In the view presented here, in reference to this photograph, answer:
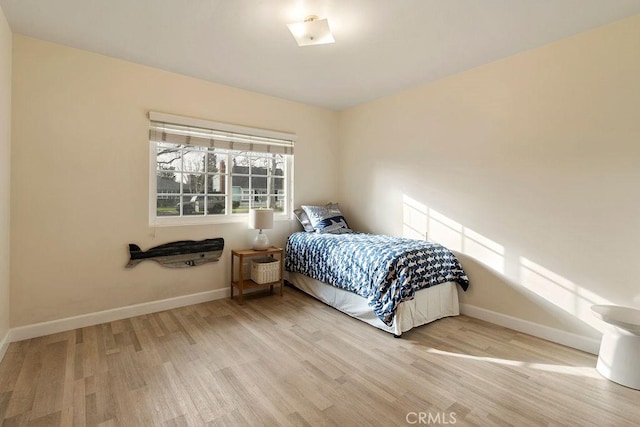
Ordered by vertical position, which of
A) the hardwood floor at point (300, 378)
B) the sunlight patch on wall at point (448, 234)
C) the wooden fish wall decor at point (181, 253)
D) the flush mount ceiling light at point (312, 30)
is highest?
the flush mount ceiling light at point (312, 30)

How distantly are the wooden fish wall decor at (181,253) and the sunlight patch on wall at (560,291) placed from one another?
3040mm

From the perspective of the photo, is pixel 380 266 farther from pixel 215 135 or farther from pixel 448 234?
pixel 215 135

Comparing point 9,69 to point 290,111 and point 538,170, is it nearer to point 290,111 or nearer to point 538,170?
point 290,111

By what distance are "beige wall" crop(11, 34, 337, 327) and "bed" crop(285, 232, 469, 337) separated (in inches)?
53.7

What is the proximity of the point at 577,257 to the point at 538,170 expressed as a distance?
29.5 inches

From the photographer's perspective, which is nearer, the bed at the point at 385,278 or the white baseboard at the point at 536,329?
the white baseboard at the point at 536,329

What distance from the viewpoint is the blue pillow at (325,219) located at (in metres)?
3.74

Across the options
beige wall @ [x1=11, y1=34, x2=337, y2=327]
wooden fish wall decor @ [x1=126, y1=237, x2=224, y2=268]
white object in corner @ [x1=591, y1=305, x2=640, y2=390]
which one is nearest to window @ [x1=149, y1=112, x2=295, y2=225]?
beige wall @ [x1=11, y1=34, x2=337, y2=327]

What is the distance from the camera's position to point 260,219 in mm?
3387

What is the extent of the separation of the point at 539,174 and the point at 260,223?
270 centimetres

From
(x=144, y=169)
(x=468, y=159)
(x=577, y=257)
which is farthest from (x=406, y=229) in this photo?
(x=144, y=169)

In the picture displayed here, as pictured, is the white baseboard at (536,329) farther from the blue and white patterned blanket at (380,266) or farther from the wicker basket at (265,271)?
the wicker basket at (265,271)

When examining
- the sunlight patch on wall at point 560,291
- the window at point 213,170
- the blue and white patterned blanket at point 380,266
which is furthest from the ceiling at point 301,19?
the sunlight patch on wall at point 560,291

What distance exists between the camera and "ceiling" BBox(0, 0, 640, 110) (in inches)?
79.0
